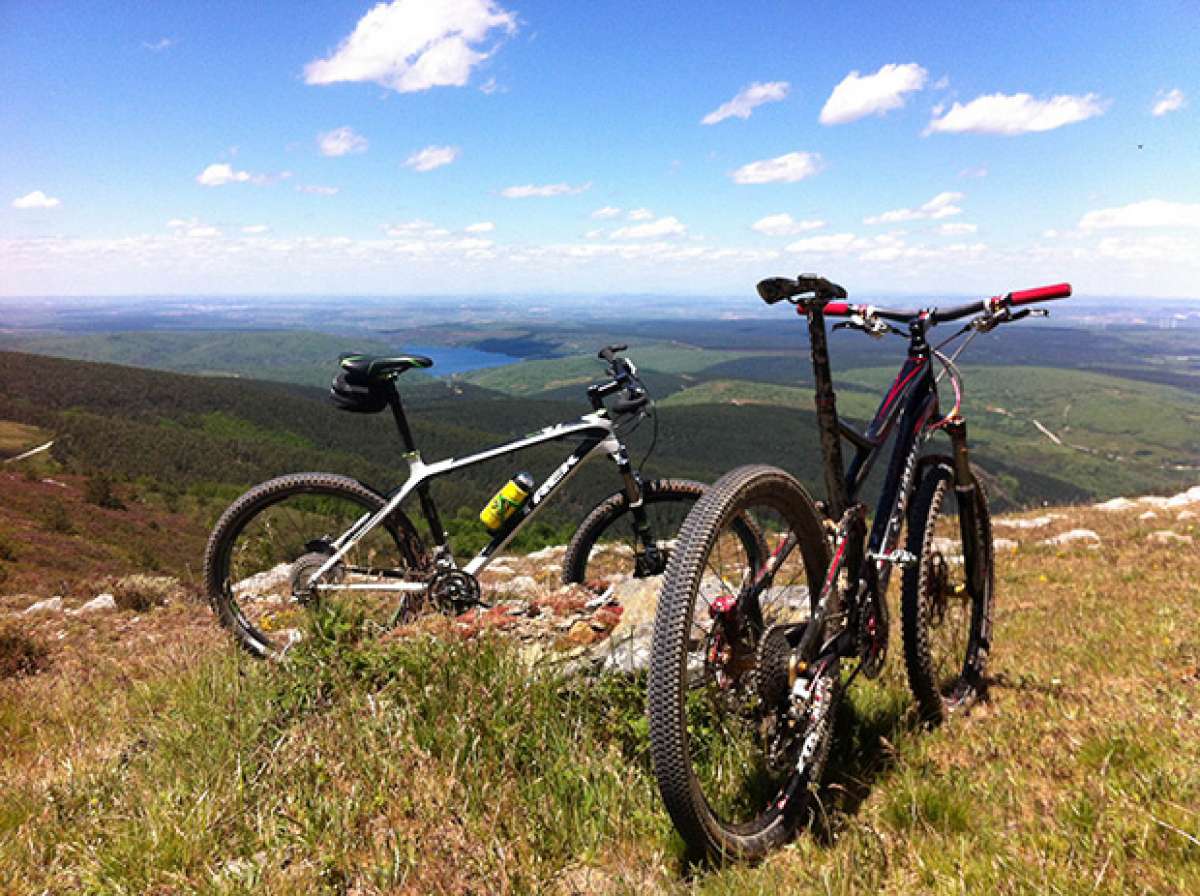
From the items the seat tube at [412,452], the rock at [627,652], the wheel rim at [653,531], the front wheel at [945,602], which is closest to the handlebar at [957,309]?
the front wheel at [945,602]

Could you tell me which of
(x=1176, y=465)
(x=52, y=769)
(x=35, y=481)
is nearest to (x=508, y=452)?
(x=52, y=769)

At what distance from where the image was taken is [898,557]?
3303 mm

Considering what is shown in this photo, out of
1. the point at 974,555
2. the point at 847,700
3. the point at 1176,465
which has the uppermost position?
the point at 974,555

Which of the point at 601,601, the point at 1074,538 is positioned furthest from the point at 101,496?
the point at 1074,538

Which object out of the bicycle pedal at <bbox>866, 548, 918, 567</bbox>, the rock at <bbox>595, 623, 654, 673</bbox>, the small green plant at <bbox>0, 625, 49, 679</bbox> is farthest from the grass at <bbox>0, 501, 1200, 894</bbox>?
the small green plant at <bbox>0, 625, 49, 679</bbox>

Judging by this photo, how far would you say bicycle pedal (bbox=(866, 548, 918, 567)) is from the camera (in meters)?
3.29

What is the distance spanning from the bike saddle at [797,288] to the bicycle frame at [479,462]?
242 cm

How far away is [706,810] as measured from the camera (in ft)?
7.86

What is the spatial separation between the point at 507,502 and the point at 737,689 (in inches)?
120

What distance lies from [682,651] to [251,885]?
1.67 m

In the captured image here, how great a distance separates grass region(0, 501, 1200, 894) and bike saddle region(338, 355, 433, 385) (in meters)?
2.10

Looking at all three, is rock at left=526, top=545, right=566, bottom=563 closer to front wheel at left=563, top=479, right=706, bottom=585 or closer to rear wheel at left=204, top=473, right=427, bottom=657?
front wheel at left=563, top=479, right=706, bottom=585

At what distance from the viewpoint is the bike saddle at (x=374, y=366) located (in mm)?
5188

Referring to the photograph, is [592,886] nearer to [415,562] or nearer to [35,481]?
[415,562]
